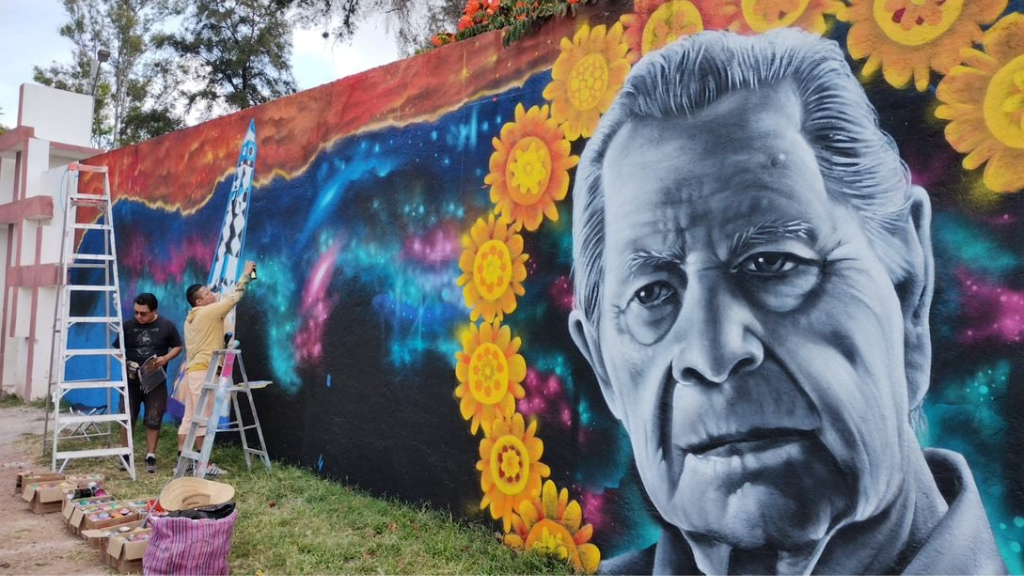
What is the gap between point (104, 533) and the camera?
479cm

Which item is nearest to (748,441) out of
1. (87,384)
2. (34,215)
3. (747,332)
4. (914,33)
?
(747,332)

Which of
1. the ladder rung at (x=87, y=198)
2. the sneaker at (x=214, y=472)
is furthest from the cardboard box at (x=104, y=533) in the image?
the ladder rung at (x=87, y=198)

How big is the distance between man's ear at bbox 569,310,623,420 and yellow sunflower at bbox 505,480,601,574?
635 millimetres

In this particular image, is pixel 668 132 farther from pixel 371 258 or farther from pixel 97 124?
pixel 97 124

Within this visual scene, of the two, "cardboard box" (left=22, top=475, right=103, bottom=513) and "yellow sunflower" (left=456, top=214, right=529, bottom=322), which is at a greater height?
"yellow sunflower" (left=456, top=214, right=529, bottom=322)

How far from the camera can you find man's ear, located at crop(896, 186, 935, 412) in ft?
10.6

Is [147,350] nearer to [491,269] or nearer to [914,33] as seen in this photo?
[491,269]

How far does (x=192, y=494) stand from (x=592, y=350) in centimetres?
268

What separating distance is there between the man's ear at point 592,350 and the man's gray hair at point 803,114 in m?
0.06

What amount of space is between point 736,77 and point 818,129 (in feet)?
1.69

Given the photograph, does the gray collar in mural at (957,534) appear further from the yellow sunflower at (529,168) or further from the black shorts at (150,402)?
the black shorts at (150,402)

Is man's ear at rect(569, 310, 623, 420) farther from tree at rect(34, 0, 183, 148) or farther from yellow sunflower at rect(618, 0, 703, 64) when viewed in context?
tree at rect(34, 0, 183, 148)

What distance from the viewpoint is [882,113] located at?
339 centimetres

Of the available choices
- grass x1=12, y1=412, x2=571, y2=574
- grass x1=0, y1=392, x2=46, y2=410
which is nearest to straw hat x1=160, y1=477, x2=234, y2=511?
grass x1=12, y1=412, x2=571, y2=574
